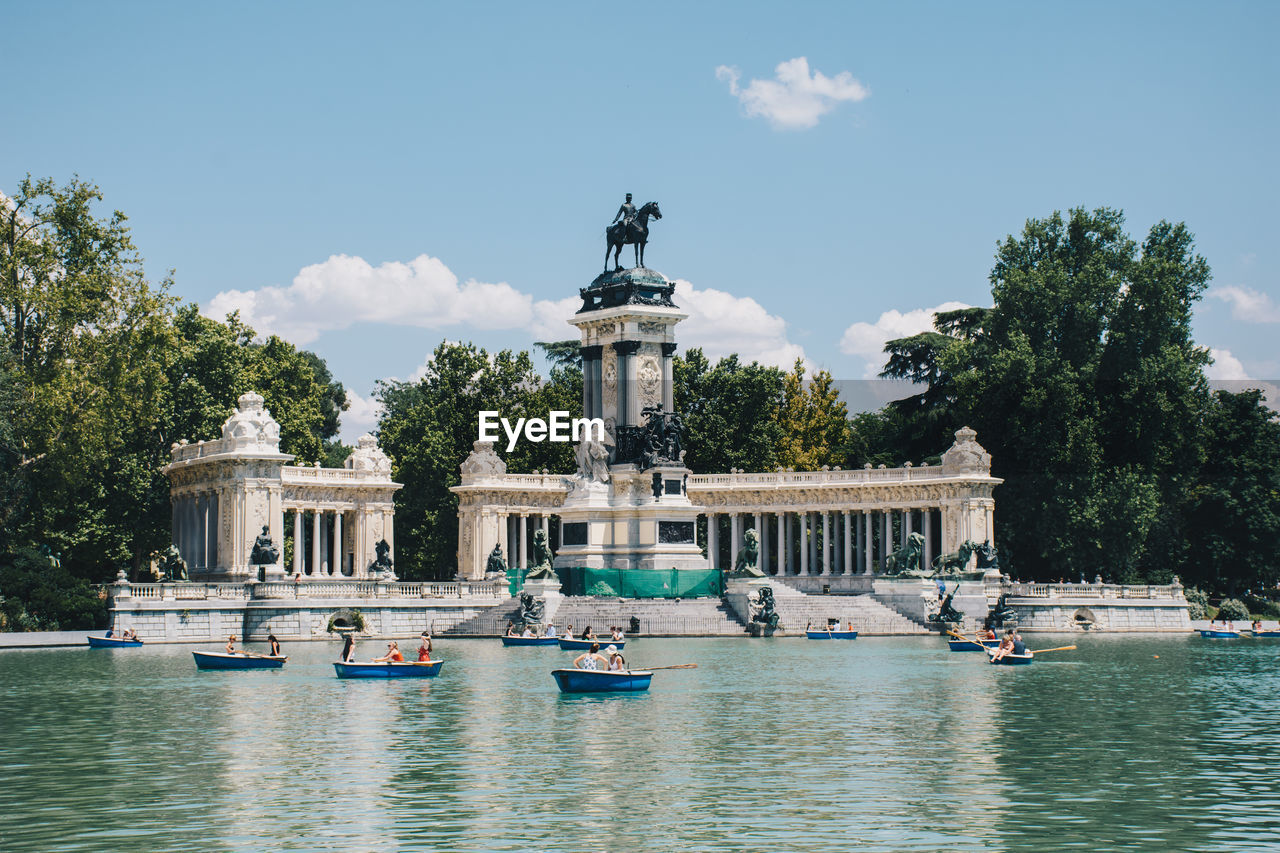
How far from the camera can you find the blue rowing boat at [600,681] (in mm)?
38375

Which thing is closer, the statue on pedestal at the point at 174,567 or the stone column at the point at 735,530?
the statue on pedestal at the point at 174,567

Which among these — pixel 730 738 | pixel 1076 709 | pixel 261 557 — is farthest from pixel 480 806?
pixel 261 557

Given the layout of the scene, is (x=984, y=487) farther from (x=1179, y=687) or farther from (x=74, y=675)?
(x=74, y=675)

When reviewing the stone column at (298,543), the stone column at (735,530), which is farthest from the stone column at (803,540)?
the stone column at (298,543)

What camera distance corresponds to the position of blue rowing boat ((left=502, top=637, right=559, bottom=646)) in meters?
59.2

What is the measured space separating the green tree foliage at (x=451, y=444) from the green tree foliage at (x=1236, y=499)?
35.6 m

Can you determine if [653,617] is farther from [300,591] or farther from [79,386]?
[79,386]

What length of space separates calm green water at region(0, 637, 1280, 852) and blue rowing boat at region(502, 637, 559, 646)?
13506 mm

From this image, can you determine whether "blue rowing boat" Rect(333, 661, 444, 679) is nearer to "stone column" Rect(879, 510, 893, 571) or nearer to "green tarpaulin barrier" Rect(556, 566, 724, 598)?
"green tarpaulin barrier" Rect(556, 566, 724, 598)

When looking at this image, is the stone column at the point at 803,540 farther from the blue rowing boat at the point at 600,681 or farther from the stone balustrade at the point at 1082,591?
the blue rowing boat at the point at 600,681

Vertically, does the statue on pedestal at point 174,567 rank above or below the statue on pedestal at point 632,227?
below

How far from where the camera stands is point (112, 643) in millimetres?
58594

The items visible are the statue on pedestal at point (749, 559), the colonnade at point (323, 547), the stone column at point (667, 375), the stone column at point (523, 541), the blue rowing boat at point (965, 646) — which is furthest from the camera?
the stone column at point (523, 541)

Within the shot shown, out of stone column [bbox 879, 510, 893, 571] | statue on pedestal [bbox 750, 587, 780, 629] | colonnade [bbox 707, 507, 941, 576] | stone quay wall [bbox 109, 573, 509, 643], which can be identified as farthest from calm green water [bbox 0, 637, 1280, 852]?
colonnade [bbox 707, 507, 941, 576]
